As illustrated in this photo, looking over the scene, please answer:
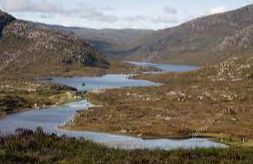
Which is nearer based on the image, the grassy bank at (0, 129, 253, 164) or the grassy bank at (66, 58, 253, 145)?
the grassy bank at (0, 129, 253, 164)

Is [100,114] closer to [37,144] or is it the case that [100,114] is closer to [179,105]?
[179,105]

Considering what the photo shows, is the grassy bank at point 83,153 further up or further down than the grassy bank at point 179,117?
further up

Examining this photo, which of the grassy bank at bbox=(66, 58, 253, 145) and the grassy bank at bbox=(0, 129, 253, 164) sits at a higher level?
the grassy bank at bbox=(0, 129, 253, 164)

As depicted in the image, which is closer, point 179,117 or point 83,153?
point 83,153

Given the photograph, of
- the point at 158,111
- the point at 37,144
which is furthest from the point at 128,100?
the point at 37,144

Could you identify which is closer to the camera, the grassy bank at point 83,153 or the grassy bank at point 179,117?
the grassy bank at point 83,153

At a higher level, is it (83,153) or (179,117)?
(83,153)

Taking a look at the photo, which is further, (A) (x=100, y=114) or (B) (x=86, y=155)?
(A) (x=100, y=114)

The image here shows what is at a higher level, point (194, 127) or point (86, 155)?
point (86, 155)
